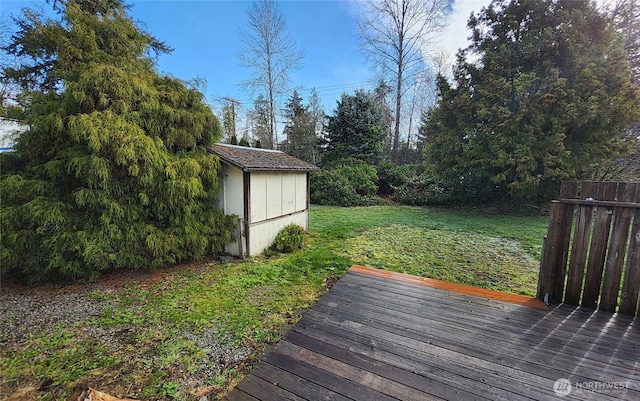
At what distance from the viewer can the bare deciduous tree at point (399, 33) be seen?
14891 millimetres

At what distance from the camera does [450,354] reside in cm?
215

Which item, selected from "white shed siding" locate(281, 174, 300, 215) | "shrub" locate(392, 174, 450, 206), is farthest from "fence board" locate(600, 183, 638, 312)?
"shrub" locate(392, 174, 450, 206)

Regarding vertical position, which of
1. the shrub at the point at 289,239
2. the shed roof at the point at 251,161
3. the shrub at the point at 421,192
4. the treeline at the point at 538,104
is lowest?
the shrub at the point at 289,239

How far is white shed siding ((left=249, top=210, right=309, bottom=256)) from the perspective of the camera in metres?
5.21

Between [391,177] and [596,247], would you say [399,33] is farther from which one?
[596,247]

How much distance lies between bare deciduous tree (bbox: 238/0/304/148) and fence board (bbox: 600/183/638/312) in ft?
50.3

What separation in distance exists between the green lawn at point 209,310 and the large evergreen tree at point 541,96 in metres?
3.94

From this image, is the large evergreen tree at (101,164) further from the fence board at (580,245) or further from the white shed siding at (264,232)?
the fence board at (580,245)

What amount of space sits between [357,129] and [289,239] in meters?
11.6

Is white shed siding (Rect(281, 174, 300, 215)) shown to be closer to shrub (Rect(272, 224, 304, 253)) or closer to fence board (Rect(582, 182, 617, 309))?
shrub (Rect(272, 224, 304, 253))

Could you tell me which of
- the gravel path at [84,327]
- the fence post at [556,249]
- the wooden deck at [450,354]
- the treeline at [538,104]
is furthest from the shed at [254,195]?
the treeline at [538,104]

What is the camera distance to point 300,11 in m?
10.2

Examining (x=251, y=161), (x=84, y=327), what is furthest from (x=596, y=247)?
(x=84, y=327)

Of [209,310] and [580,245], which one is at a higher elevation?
[580,245]
